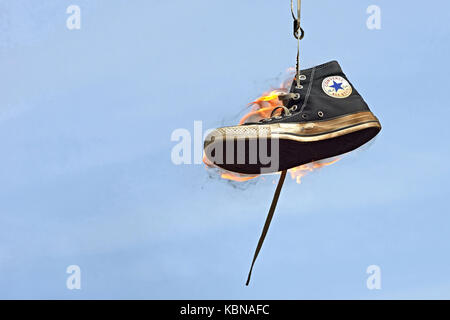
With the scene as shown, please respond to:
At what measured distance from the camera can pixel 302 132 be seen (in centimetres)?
730

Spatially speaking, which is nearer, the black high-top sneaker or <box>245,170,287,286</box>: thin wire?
the black high-top sneaker

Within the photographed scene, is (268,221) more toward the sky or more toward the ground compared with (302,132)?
more toward the ground

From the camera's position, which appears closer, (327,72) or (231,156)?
(231,156)

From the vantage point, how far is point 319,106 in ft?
24.7

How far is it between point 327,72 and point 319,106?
20.3 inches

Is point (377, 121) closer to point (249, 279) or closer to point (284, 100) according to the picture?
point (284, 100)

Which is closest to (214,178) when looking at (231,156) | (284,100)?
(231,156)

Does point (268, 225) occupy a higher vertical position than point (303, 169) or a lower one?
lower

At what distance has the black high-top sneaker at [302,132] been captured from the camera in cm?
713

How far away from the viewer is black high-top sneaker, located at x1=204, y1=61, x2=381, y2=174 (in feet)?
23.4

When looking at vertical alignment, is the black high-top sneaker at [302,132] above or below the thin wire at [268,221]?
above

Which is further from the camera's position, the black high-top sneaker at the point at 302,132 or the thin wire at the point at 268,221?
the thin wire at the point at 268,221

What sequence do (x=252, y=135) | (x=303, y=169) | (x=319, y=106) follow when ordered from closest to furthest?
(x=252, y=135) < (x=319, y=106) < (x=303, y=169)

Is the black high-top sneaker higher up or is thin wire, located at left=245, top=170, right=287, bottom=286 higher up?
the black high-top sneaker
